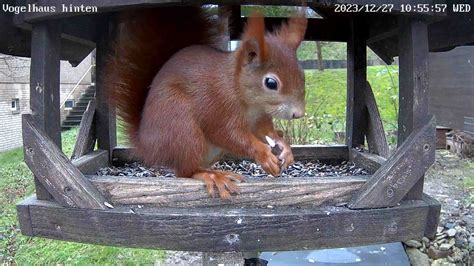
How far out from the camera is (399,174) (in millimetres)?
1018

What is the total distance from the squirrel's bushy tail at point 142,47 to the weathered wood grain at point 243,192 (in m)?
0.18

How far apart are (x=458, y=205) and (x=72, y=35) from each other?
3529 mm

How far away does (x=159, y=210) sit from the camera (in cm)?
101

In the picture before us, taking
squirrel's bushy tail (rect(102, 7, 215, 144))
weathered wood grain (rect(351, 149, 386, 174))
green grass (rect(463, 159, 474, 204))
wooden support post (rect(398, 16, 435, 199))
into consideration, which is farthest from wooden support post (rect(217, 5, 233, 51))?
green grass (rect(463, 159, 474, 204))

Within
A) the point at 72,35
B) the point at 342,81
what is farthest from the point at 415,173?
the point at 342,81

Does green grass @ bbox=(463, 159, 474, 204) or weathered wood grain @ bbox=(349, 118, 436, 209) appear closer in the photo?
weathered wood grain @ bbox=(349, 118, 436, 209)

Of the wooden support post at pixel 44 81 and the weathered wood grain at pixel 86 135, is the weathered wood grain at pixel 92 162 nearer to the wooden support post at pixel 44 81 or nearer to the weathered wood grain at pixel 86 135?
the weathered wood grain at pixel 86 135

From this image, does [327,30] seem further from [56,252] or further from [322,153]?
[56,252]

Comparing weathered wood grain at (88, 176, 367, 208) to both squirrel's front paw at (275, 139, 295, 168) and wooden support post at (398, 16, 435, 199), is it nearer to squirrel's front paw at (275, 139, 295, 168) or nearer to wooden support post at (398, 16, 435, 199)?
squirrel's front paw at (275, 139, 295, 168)

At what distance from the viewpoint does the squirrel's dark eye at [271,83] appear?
960 millimetres

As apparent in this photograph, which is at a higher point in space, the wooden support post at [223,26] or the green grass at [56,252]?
the wooden support post at [223,26]

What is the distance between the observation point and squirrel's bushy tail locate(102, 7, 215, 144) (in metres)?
1.14

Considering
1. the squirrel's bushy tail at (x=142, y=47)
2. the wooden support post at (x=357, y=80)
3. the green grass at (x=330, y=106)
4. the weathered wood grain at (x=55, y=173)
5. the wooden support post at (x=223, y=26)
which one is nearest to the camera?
the weathered wood grain at (x=55, y=173)

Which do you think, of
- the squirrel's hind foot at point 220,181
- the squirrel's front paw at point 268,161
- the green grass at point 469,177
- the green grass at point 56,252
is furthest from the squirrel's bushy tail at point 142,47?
the green grass at point 469,177
